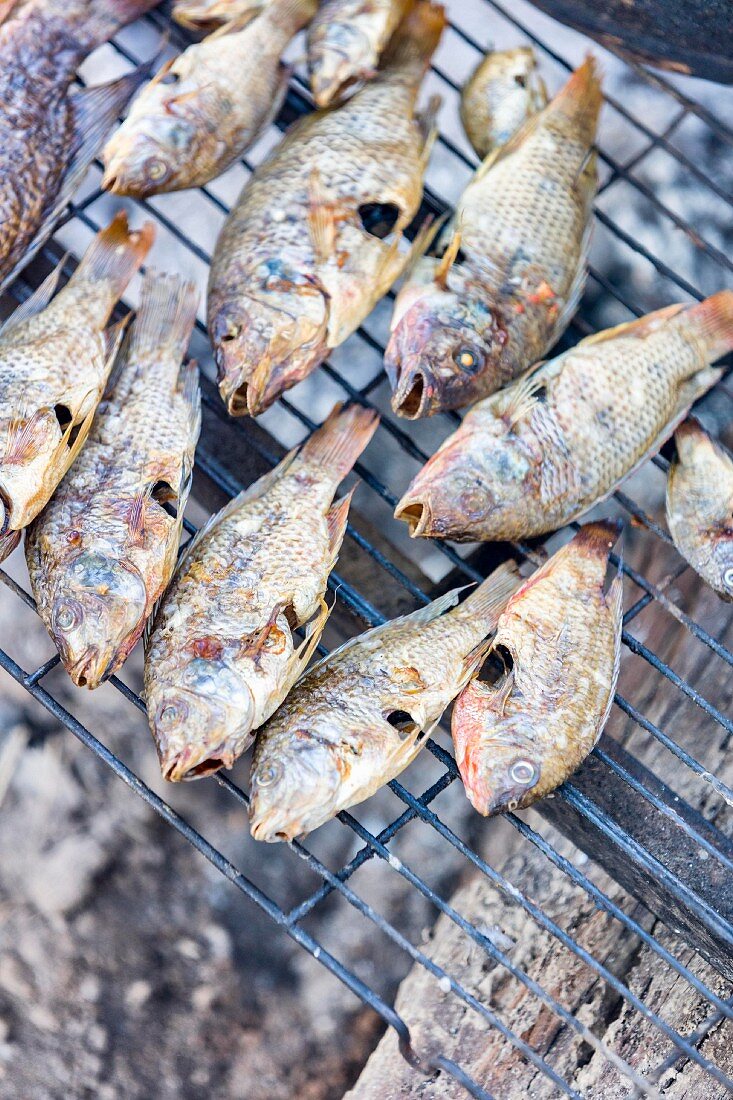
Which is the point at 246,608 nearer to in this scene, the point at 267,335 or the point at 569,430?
the point at 267,335

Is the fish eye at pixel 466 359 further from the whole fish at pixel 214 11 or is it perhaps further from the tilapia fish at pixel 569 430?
the whole fish at pixel 214 11

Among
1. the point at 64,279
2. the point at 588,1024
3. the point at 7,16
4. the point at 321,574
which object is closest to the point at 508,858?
the point at 588,1024

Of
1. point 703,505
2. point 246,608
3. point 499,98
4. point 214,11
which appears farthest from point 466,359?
point 214,11

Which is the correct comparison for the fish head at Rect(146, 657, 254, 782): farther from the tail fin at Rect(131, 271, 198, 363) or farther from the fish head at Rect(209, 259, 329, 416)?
the tail fin at Rect(131, 271, 198, 363)

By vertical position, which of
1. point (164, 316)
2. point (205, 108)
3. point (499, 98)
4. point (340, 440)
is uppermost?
point (499, 98)

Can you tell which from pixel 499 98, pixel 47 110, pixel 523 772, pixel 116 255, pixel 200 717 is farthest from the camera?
pixel 499 98

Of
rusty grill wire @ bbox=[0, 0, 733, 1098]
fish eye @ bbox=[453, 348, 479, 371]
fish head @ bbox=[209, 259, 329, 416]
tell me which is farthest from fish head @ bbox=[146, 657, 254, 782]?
fish eye @ bbox=[453, 348, 479, 371]
